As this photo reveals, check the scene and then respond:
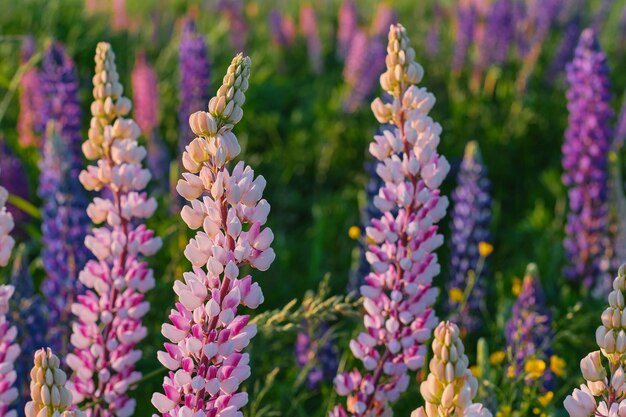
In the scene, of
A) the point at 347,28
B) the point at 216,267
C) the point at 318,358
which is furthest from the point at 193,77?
the point at 347,28

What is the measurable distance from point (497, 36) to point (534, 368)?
4.91 m

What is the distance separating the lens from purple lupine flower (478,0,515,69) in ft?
24.0

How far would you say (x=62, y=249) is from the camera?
3.04 metres

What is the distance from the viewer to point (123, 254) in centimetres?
226

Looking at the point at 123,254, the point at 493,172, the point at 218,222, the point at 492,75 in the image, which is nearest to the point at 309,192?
the point at 493,172

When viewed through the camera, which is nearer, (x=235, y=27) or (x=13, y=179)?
(x=13, y=179)

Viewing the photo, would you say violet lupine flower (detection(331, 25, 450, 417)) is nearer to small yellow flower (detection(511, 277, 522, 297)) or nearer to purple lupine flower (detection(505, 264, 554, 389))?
purple lupine flower (detection(505, 264, 554, 389))

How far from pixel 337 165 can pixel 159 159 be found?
135 centimetres

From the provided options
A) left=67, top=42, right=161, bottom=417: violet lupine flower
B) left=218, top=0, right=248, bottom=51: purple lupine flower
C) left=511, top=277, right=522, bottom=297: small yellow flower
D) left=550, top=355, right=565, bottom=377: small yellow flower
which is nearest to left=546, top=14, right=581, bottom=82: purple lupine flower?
left=218, top=0, right=248, bottom=51: purple lupine flower

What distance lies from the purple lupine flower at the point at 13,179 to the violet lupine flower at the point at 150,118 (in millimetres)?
849

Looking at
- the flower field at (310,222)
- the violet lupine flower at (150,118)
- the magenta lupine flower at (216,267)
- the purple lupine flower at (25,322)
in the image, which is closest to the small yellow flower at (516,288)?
the flower field at (310,222)

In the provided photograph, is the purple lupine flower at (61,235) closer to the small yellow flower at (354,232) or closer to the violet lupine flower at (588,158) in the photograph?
the small yellow flower at (354,232)

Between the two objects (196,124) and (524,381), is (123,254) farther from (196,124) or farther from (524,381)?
(524,381)

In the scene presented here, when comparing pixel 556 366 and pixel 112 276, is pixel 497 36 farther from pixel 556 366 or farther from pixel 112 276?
pixel 112 276
